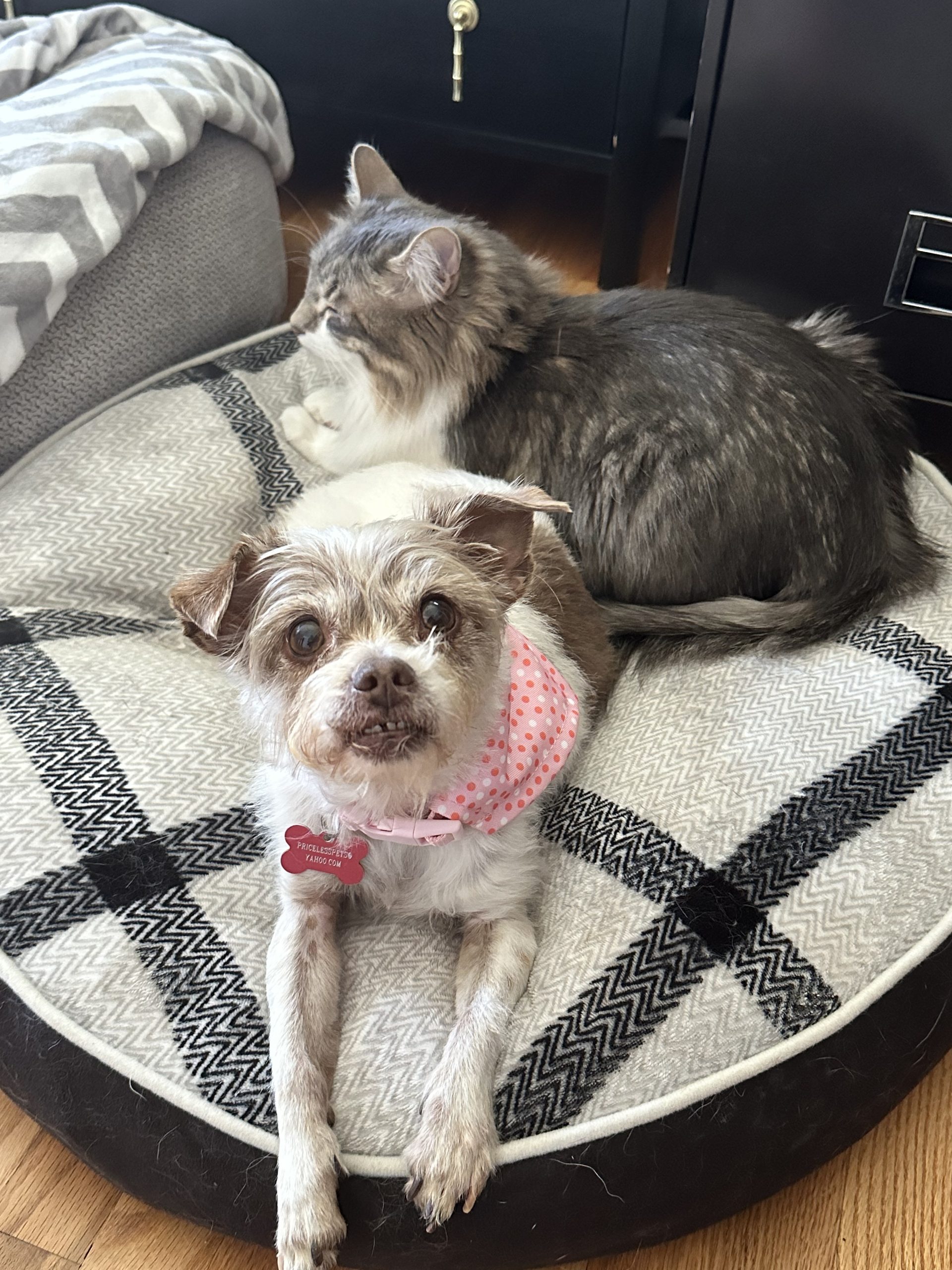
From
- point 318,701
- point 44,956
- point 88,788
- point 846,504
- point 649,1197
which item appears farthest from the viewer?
point 846,504

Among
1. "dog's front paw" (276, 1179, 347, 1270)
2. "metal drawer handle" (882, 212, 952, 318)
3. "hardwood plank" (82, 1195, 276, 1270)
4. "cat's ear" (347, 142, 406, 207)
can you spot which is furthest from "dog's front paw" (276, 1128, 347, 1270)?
"metal drawer handle" (882, 212, 952, 318)

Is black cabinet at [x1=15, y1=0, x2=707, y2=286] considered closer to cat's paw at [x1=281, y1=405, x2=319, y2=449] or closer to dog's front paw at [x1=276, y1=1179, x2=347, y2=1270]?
cat's paw at [x1=281, y1=405, x2=319, y2=449]

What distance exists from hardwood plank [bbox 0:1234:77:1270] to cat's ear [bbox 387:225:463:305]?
66.9 inches

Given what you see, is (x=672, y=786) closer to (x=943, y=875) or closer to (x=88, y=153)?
(x=943, y=875)

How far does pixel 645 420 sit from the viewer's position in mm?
2092

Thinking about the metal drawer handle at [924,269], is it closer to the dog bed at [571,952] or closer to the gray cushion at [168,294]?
the dog bed at [571,952]

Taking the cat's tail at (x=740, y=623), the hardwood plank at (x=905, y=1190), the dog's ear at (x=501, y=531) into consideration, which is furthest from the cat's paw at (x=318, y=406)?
the hardwood plank at (x=905, y=1190)

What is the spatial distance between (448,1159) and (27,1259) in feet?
2.13

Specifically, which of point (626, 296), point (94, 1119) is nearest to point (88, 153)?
point (626, 296)

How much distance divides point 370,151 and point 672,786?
5.09 ft

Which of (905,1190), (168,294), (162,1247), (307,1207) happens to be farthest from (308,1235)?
(168,294)

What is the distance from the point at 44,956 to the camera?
60.6 inches

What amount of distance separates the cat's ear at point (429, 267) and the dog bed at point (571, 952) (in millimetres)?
832

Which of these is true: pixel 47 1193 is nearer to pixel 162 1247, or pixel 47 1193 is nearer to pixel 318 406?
pixel 162 1247
